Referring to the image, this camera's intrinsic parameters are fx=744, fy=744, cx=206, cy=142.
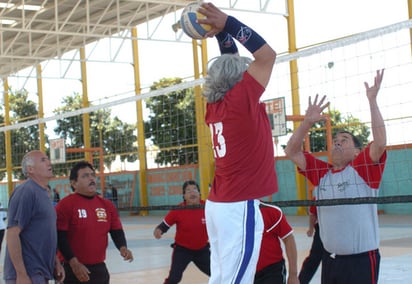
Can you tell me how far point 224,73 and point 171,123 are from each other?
30.0 metres

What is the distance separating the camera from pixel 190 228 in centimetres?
811

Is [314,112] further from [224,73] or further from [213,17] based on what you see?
[213,17]

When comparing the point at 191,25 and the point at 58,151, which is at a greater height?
the point at 191,25

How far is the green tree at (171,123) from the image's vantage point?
104ft

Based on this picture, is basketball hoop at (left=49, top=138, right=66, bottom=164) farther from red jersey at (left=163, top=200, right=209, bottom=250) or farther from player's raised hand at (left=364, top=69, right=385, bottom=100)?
player's raised hand at (left=364, top=69, right=385, bottom=100)

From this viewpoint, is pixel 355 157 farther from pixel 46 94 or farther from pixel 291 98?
pixel 46 94

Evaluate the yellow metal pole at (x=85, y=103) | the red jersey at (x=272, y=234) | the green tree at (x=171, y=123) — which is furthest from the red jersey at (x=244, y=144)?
the yellow metal pole at (x=85, y=103)

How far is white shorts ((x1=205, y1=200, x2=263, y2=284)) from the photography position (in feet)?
12.2

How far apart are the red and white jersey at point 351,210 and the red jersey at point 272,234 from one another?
407mm

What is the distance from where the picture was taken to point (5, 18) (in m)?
27.9

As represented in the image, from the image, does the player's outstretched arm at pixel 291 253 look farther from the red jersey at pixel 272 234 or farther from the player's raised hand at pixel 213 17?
the player's raised hand at pixel 213 17

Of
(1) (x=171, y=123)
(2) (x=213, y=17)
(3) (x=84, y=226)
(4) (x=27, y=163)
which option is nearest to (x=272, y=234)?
(3) (x=84, y=226)

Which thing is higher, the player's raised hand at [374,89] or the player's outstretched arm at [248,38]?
the player's outstretched arm at [248,38]

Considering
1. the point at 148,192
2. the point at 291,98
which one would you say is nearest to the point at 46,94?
the point at 148,192
